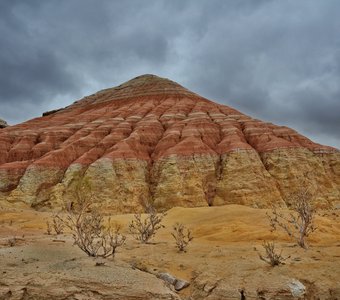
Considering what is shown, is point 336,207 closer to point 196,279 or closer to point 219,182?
point 219,182

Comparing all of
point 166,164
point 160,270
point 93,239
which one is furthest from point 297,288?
point 166,164

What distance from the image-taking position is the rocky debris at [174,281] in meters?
11.3

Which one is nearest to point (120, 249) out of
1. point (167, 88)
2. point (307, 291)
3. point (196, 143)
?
point (307, 291)

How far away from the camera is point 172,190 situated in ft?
136

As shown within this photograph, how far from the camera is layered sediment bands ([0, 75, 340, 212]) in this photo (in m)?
41.5

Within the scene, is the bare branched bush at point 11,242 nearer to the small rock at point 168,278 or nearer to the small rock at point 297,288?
the small rock at point 168,278

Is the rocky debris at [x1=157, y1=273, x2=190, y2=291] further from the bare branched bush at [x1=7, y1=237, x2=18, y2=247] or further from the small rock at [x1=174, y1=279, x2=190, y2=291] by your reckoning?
the bare branched bush at [x1=7, y1=237, x2=18, y2=247]

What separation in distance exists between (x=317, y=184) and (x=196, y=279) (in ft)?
121

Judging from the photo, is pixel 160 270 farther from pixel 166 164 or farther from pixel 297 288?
pixel 166 164

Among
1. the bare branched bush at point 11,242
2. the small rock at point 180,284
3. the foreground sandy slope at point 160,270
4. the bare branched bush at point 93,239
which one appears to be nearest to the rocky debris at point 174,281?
the small rock at point 180,284

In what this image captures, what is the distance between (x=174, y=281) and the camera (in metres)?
11.5

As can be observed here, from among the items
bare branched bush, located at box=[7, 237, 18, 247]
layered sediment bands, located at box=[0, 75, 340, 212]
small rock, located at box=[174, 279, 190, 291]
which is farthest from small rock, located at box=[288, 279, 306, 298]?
layered sediment bands, located at box=[0, 75, 340, 212]

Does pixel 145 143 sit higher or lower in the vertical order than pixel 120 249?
higher

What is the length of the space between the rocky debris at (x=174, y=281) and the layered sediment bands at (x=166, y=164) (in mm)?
26800
